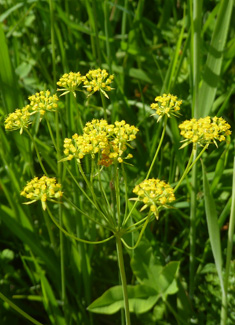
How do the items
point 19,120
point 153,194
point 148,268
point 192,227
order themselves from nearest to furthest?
1. point 153,194
2. point 19,120
3. point 148,268
4. point 192,227

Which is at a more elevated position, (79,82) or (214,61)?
(79,82)

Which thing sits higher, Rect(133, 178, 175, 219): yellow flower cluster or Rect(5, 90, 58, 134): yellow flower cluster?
Rect(5, 90, 58, 134): yellow flower cluster

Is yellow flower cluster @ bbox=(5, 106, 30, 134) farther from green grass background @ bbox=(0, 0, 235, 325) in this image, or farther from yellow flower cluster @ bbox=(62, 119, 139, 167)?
green grass background @ bbox=(0, 0, 235, 325)

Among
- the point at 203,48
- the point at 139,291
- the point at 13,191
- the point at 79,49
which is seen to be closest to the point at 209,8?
the point at 203,48

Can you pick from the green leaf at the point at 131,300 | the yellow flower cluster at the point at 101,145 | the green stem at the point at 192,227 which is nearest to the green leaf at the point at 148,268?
the green leaf at the point at 131,300

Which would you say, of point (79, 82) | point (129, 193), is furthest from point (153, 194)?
point (129, 193)

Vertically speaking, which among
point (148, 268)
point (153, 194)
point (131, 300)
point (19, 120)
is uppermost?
point (19, 120)

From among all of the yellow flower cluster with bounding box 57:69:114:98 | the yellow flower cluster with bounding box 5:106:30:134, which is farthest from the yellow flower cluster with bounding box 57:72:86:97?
the yellow flower cluster with bounding box 5:106:30:134

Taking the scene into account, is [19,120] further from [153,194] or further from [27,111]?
[153,194]

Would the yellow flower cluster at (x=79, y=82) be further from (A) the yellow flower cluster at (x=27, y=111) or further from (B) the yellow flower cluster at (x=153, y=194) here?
(B) the yellow flower cluster at (x=153, y=194)
